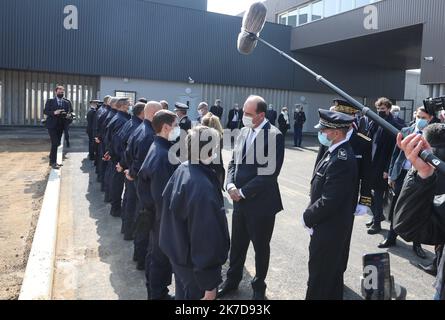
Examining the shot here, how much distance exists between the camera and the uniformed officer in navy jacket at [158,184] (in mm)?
3828

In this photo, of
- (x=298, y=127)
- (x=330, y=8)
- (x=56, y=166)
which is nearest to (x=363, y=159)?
(x=56, y=166)

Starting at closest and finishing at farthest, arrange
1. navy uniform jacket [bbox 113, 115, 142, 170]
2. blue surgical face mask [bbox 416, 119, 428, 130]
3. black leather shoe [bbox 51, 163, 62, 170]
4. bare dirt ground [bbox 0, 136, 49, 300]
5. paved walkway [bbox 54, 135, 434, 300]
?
paved walkway [bbox 54, 135, 434, 300] < bare dirt ground [bbox 0, 136, 49, 300] < blue surgical face mask [bbox 416, 119, 428, 130] < navy uniform jacket [bbox 113, 115, 142, 170] < black leather shoe [bbox 51, 163, 62, 170]

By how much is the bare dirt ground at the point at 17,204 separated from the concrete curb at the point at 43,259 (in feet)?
0.60

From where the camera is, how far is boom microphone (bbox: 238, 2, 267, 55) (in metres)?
3.89

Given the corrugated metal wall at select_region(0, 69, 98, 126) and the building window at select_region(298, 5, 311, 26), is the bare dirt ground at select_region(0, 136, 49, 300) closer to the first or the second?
the corrugated metal wall at select_region(0, 69, 98, 126)

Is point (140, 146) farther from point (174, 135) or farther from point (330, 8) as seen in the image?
point (330, 8)

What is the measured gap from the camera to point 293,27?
26297 millimetres

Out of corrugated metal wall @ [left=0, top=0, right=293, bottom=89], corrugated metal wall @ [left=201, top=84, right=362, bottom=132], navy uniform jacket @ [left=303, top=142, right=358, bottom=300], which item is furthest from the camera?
corrugated metal wall @ [left=201, top=84, right=362, bottom=132]

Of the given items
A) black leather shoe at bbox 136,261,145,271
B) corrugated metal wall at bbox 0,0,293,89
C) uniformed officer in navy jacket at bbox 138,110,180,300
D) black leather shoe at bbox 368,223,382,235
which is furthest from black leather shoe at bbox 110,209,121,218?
corrugated metal wall at bbox 0,0,293,89

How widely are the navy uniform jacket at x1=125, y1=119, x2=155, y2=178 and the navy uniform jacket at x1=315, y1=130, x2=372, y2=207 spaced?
205 cm

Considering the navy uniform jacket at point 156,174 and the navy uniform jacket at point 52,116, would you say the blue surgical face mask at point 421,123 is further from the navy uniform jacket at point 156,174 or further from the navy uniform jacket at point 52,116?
the navy uniform jacket at point 52,116

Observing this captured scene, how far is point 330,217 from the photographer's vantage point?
353 cm
